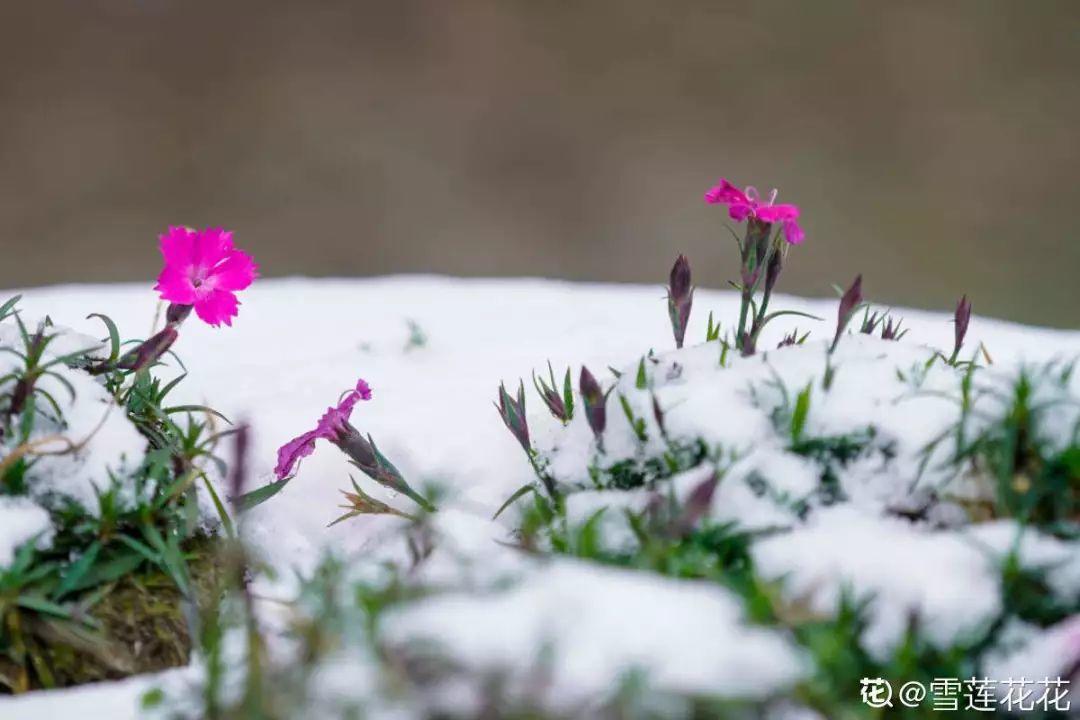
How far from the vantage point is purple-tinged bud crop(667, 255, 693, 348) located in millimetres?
1226

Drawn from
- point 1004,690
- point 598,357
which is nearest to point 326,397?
point 598,357

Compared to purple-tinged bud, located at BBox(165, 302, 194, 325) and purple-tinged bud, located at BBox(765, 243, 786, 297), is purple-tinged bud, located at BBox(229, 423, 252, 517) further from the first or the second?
purple-tinged bud, located at BBox(765, 243, 786, 297)

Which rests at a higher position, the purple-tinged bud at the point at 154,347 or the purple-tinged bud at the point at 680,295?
the purple-tinged bud at the point at 680,295

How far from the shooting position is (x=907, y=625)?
76 cm

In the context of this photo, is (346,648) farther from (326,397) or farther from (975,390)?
(326,397)

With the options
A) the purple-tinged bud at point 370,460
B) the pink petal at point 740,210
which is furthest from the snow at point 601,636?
the pink petal at point 740,210

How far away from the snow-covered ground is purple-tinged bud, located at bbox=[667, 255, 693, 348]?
6 centimetres

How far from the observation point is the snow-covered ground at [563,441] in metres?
0.70

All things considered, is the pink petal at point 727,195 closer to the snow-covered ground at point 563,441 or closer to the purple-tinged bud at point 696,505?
the snow-covered ground at point 563,441

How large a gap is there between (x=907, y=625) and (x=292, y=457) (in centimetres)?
77

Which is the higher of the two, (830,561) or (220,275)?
(220,275)

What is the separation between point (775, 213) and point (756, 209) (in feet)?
0.09

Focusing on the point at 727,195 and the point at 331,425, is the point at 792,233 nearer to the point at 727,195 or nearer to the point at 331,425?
the point at 727,195

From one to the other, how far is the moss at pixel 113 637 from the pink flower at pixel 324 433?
0.65 ft
